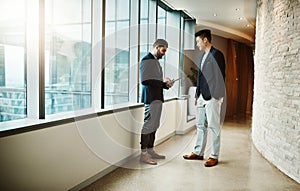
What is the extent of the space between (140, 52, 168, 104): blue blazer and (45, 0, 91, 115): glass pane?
26.8 inches

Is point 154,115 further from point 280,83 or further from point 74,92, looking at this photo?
point 280,83

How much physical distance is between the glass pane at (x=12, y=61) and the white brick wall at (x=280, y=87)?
281 cm

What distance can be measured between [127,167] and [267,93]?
234cm

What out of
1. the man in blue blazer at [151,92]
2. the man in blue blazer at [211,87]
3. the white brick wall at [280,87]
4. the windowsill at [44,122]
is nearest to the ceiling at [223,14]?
the white brick wall at [280,87]

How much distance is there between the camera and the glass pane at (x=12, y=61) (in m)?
2.19

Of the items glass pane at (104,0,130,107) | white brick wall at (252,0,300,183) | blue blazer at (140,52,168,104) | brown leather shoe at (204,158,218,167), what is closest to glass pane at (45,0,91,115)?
glass pane at (104,0,130,107)

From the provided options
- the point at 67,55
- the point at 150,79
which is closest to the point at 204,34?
the point at 150,79

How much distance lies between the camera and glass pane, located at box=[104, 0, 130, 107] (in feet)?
12.0

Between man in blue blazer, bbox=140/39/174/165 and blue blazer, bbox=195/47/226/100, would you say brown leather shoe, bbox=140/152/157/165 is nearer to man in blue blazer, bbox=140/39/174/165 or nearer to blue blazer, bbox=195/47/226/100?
man in blue blazer, bbox=140/39/174/165

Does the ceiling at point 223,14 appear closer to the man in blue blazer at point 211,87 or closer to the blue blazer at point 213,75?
the man in blue blazer at point 211,87

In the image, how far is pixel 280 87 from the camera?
3732 mm

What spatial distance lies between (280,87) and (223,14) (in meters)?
2.77

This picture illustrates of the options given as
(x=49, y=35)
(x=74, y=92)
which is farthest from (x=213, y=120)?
(x=49, y=35)

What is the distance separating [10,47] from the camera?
2.26m
